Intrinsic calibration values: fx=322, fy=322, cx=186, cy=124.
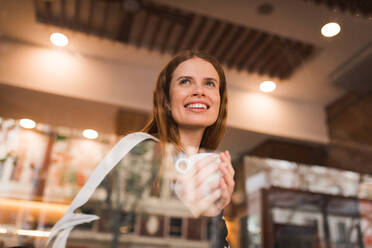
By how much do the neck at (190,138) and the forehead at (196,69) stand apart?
13 centimetres

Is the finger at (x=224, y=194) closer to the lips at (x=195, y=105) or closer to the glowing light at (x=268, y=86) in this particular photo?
the lips at (x=195, y=105)

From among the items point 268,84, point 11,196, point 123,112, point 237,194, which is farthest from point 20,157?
point 268,84

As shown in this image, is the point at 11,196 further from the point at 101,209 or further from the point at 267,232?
the point at 267,232

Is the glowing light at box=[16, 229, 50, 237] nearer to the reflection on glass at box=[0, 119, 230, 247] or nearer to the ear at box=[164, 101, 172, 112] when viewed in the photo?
the reflection on glass at box=[0, 119, 230, 247]

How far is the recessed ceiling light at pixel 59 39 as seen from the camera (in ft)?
3.45

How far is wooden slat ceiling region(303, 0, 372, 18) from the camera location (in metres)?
1.08

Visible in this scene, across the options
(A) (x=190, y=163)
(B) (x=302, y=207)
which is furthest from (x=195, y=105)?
(B) (x=302, y=207)

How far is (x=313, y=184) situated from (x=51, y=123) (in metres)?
0.86

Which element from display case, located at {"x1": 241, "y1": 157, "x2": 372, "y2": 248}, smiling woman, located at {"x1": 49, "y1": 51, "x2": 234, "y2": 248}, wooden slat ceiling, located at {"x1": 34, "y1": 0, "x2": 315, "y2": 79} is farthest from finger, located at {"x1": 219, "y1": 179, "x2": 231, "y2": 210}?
wooden slat ceiling, located at {"x1": 34, "y1": 0, "x2": 315, "y2": 79}

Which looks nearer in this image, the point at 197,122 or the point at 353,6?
the point at 197,122

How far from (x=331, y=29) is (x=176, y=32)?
0.58 metres

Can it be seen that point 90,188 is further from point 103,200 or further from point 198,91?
point 198,91

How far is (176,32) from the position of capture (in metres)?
1.32

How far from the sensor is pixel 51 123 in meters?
0.89
